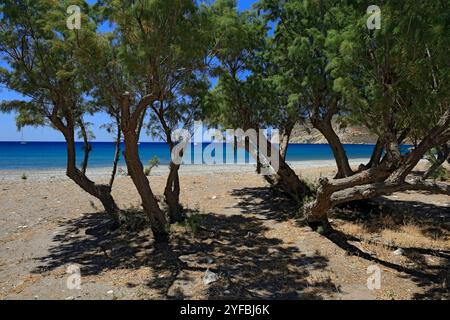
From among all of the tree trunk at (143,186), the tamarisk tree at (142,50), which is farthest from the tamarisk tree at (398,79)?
the tree trunk at (143,186)

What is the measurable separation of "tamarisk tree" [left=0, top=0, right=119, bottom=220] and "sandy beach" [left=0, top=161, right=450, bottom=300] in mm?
2106

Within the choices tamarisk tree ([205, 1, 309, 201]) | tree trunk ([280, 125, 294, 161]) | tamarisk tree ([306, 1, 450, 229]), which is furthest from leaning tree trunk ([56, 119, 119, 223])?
tamarisk tree ([306, 1, 450, 229])

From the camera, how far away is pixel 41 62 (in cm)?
726

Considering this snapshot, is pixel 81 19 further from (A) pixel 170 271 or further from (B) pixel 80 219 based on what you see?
(B) pixel 80 219

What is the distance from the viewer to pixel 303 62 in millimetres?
8422

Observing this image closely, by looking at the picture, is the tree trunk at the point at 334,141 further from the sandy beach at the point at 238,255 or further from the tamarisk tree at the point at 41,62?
the tamarisk tree at the point at 41,62

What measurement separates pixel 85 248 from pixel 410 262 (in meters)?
6.69

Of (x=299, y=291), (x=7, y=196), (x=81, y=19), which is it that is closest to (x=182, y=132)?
(x=81, y=19)

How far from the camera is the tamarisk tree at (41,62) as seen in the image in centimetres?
639

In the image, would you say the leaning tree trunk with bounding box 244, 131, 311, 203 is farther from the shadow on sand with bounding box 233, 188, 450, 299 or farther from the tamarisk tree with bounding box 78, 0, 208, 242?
the tamarisk tree with bounding box 78, 0, 208, 242

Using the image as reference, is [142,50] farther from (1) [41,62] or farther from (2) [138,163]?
(1) [41,62]

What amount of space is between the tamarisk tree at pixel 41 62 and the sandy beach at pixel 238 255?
2.11m

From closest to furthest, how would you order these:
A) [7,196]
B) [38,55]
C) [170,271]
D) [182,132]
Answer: [170,271] → [38,55] → [182,132] → [7,196]

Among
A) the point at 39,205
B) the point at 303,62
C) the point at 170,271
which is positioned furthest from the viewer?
the point at 39,205
